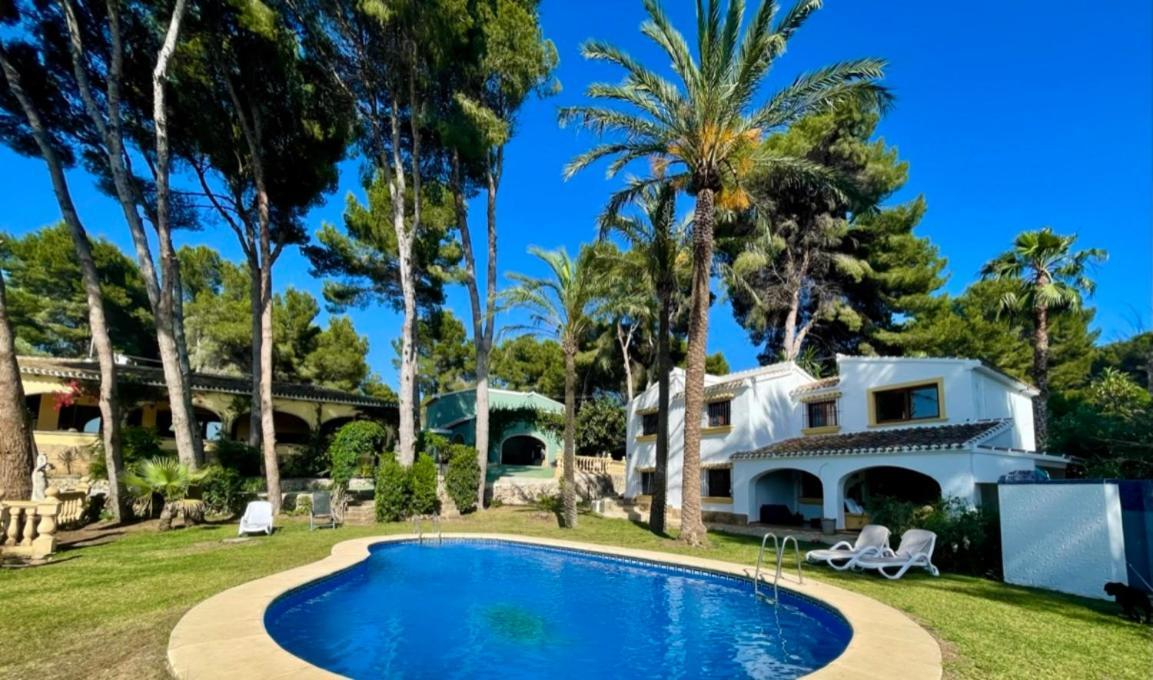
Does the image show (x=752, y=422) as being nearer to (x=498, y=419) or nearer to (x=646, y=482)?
(x=646, y=482)

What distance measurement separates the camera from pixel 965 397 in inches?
736

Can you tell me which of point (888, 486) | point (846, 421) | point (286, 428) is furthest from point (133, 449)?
point (888, 486)

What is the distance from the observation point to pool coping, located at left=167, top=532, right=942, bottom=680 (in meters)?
5.35

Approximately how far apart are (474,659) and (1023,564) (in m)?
10.3

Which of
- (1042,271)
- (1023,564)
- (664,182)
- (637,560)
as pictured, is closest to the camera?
(1023,564)

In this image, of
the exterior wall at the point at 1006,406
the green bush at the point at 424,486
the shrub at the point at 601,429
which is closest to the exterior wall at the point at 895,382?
the exterior wall at the point at 1006,406

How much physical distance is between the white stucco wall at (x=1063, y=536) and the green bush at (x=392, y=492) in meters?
16.1

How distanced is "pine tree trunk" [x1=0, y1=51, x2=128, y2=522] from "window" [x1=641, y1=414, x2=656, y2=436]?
19004 millimetres

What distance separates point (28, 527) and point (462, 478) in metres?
12.2

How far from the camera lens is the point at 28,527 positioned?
1146 cm

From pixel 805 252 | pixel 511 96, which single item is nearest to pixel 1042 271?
pixel 805 252

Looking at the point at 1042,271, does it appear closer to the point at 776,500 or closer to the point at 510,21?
the point at 776,500

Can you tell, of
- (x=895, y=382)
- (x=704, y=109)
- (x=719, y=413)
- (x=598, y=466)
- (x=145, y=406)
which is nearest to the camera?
(x=704, y=109)

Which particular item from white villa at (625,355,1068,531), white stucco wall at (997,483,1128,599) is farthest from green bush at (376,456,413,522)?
white stucco wall at (997,483,1128,599)
